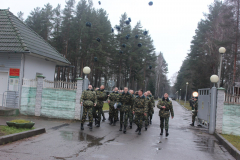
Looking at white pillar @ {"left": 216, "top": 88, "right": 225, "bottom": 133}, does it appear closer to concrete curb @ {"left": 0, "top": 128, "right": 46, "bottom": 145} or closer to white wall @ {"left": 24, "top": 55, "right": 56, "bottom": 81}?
concrete curb @ {"left": 0, "top": 128, "right": 46, "bottom": 145}

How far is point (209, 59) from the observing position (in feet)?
112

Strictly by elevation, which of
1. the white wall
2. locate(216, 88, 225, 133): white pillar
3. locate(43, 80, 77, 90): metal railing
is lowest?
locate(216, 88, 225, 133): white pillar

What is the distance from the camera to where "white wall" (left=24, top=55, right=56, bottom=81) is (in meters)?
13.8

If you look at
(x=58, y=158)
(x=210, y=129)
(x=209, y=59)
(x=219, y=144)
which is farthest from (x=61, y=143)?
(x=209, y=59)

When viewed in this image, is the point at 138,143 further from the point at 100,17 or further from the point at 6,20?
the point at 100,17

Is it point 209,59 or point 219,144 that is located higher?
point 209,59

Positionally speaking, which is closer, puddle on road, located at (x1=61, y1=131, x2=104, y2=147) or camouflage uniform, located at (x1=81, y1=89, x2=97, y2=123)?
puddle on road, located at (x1=61, y1=131, x2=104, y2=147)

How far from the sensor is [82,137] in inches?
326

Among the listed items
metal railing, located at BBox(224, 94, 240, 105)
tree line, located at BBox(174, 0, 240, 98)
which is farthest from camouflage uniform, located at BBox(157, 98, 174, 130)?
tree line, located at BBox(174, 0, 240, 98)

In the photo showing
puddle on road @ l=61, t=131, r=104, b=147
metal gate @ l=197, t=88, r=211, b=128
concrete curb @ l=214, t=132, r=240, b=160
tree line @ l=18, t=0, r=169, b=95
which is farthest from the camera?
tree line @ l=18, t=0, r=169, b=95

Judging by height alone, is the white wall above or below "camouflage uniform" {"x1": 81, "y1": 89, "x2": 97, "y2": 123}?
above

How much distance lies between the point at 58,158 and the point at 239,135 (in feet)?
29.6

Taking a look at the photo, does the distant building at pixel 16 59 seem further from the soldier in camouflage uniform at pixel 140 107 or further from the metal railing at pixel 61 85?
the soldier in camouflage uniform at pixel 140 107

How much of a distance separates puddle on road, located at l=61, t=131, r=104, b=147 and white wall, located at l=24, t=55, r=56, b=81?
663 centimetres
